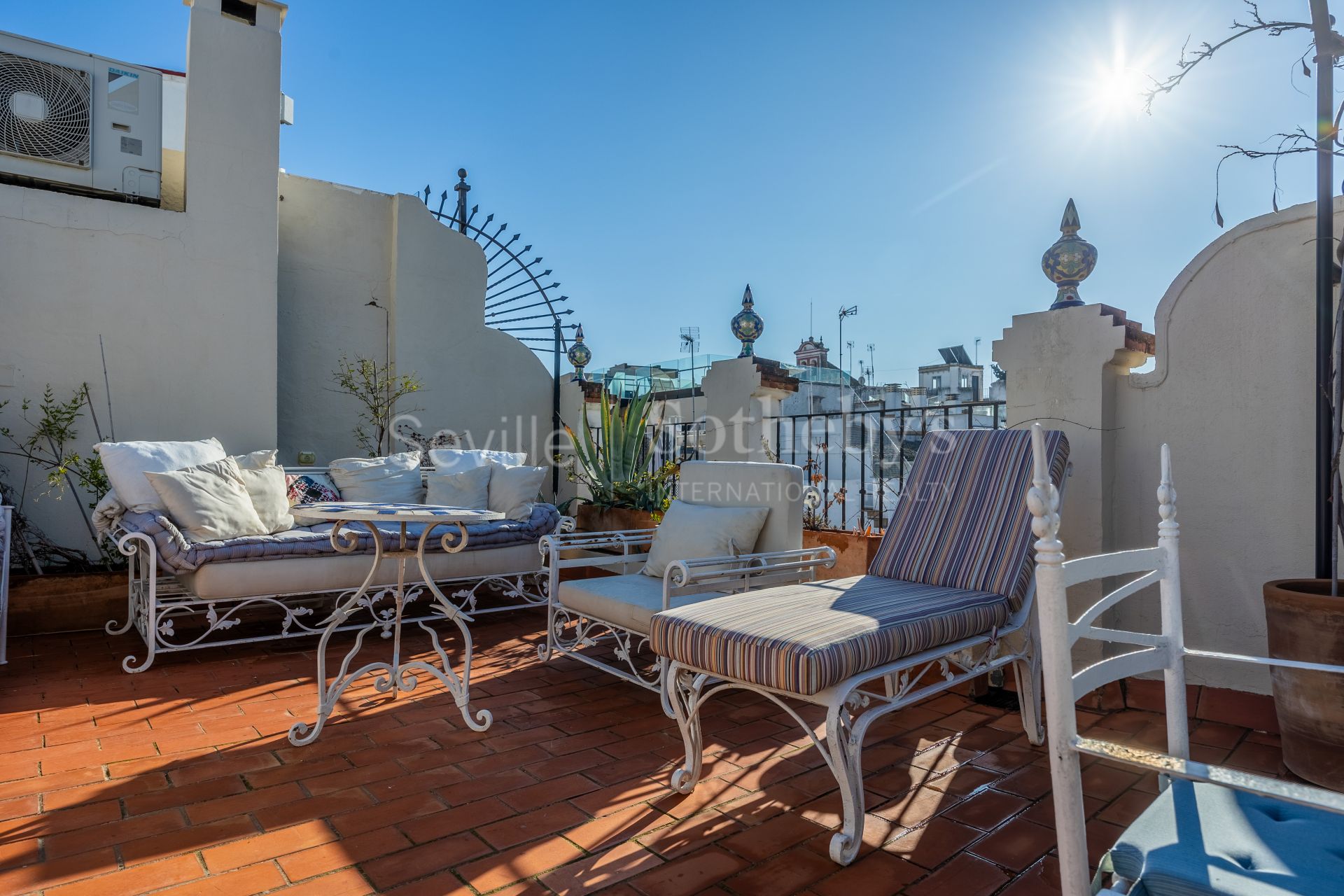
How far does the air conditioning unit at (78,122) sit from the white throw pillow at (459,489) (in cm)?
259

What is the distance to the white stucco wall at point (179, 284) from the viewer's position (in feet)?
13.8

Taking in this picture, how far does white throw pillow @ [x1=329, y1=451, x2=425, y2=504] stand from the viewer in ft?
14.6

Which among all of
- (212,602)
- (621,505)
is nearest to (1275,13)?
(621,505)

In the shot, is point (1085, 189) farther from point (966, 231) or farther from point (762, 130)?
point (762, 130)

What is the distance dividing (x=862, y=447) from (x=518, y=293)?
3780 mm

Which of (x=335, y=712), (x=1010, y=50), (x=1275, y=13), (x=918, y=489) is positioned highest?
(x=1010, y=50)

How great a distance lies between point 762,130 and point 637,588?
12.4ft

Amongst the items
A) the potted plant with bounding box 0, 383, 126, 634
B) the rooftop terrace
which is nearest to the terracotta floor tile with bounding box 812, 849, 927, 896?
the rooftop terrace

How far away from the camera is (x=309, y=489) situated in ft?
14.1

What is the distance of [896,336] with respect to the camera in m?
7.91

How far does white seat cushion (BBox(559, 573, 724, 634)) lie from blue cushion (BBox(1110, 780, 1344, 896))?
174 centimetres

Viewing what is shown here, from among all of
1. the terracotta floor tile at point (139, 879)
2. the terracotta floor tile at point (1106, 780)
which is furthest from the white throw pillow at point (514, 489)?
the terracotta floor tile at point (1106, 780)

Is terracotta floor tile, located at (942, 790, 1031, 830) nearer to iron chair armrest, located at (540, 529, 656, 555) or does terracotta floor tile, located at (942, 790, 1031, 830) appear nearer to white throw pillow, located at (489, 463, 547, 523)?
iron chair armrest, located at (540, 529, 656, 555)

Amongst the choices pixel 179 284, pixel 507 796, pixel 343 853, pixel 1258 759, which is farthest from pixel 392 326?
pixel 1258 759
